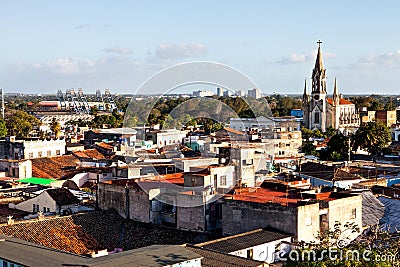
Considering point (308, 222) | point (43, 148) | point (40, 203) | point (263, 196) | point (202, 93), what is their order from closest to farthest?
point (308, 222) < point (263, 196) < point (40, 203) < point (202, 93) < point (43, 148)

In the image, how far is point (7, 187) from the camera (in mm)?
29734

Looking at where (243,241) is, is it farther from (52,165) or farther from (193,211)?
(52,165)

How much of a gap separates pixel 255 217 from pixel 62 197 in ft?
30.5

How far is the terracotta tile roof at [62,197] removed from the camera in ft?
78.4

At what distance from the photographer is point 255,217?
18.2 metres

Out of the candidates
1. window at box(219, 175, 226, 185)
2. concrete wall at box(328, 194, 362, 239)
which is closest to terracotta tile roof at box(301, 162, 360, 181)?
concrete wall at box(328, 194, 362, 239)

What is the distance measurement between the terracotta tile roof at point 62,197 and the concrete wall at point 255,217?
772 cm

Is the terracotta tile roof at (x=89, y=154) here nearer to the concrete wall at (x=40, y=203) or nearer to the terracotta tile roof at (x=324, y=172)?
the terracotta tile roof at (x=324, y=172)

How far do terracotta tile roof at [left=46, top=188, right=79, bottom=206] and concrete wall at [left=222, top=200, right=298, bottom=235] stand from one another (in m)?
7.72

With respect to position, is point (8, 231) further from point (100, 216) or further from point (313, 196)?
point (313, 196)

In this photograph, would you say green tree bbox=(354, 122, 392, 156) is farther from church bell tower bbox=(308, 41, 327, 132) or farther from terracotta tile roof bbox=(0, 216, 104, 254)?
terracotta tile roof bbox=(0, 216, 104, 254)

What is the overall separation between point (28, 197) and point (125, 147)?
18632mm

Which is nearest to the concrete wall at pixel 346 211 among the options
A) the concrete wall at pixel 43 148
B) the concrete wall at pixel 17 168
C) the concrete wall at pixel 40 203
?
the concrete wall at pixel 40 203

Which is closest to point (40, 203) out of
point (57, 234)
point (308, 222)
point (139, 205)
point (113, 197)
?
point (113, 197)
